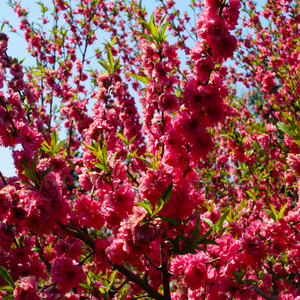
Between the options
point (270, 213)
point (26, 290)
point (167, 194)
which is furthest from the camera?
point (270, 213)

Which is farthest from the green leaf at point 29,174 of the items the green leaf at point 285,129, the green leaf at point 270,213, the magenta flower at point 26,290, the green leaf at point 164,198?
the green leaf at point 285,129

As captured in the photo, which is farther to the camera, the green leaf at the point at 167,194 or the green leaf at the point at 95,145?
the green leaf at the point at 95,145

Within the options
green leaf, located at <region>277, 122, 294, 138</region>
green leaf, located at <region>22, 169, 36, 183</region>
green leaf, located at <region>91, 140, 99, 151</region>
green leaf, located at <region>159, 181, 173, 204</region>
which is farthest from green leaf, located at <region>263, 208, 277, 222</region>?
green leaf, located at <region>22, 169, 36, 183</region>

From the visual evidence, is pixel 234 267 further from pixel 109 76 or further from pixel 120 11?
pixel 120 11

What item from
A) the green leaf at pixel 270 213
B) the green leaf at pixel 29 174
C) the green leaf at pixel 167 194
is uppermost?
the green leaf at pixel 29 174

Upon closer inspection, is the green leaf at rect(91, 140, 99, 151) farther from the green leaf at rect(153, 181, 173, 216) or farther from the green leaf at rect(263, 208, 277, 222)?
the green leaf at rect(263, 208, 277, 222)

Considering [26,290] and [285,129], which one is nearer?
[26,290]

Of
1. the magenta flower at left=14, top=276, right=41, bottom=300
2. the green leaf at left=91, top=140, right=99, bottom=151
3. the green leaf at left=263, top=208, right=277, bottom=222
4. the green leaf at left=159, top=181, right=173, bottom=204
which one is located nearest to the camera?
the green leaf at left=159, top=181, right=173, bottom=204

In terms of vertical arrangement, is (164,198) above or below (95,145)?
below

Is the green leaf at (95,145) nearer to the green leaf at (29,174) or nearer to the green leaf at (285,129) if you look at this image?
the green leaf at (29,174)

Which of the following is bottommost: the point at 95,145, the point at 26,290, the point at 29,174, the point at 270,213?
the point at 26,290

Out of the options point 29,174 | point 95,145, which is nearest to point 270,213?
point 95,145

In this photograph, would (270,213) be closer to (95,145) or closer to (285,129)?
(285,129)

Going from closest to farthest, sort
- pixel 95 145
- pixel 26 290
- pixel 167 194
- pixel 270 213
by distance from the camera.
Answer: pixel 167 194
pixel 26 290
pixel 95 145
pixel 270 213
